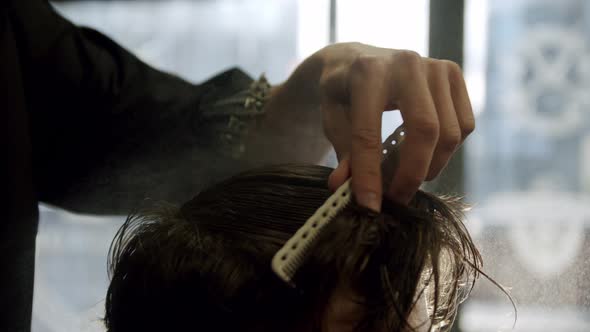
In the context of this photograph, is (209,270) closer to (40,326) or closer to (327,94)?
(327,94)

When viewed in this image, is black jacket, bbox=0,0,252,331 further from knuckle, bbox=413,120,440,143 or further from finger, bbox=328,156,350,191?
knuckle, bbox=413,120,440,143

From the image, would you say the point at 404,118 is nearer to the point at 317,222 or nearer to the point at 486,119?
the point at 317,222

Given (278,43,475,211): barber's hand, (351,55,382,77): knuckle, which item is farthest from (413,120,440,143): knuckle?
(351,55,382,77): knuckle

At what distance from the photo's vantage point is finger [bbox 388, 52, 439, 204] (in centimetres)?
64

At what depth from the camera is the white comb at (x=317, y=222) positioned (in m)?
0.65

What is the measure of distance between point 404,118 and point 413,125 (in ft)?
0.08

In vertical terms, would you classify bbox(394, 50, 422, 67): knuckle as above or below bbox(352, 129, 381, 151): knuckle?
above

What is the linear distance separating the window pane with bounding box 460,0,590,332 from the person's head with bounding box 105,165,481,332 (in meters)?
0.13

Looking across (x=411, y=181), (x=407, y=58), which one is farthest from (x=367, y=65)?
(x=411, y=181)

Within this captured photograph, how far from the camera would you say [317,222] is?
0.68 m

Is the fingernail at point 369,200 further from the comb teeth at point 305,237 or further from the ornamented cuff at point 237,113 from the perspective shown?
the ornamented cuff at point 237,113

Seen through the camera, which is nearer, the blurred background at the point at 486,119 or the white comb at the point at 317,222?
the white comb at the point at 317,222

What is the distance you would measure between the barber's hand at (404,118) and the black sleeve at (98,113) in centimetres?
43

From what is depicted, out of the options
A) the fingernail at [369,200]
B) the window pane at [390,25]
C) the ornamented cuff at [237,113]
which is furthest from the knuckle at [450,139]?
the ornamented cuff at [237,113]
